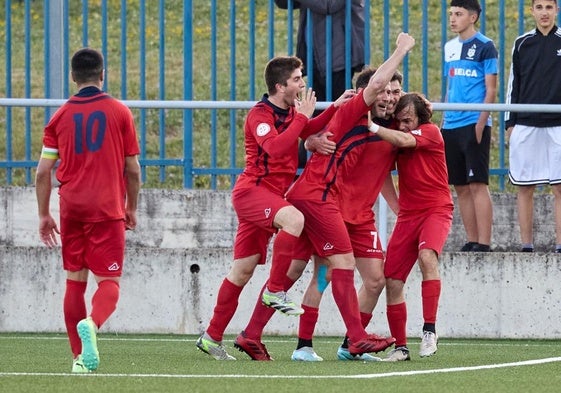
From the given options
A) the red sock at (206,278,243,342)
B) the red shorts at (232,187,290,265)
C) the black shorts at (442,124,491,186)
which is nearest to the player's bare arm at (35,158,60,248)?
the red shorts at (232,187,290,265)

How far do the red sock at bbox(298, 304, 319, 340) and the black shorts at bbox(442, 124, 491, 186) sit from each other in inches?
109

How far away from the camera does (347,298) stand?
923 centimetres

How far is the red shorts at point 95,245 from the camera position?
8.31m

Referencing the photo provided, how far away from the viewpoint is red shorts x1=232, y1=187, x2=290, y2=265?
9.21m

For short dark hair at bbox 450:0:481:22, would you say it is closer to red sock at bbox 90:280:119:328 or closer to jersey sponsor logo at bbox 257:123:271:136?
jersey sponsor logo at bbox 257:123:271:136

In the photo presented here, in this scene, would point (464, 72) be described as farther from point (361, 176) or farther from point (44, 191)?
point (44, 191)

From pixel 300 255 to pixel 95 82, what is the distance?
76.3 inches

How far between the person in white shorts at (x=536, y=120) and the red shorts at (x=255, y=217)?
298 cm

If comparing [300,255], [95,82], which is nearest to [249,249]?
[300,255]

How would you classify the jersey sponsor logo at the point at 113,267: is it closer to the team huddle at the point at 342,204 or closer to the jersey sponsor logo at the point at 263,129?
the team huddle at the point at 342,204

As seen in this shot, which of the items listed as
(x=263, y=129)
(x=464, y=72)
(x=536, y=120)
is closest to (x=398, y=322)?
(x=263, y=129)

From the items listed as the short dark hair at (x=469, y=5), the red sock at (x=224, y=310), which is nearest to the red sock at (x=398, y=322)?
the red sock at (x=224, y=310)

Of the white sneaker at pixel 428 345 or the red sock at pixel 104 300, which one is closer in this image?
the red sock at pixel 104 300

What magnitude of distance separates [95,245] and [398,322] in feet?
7.10
